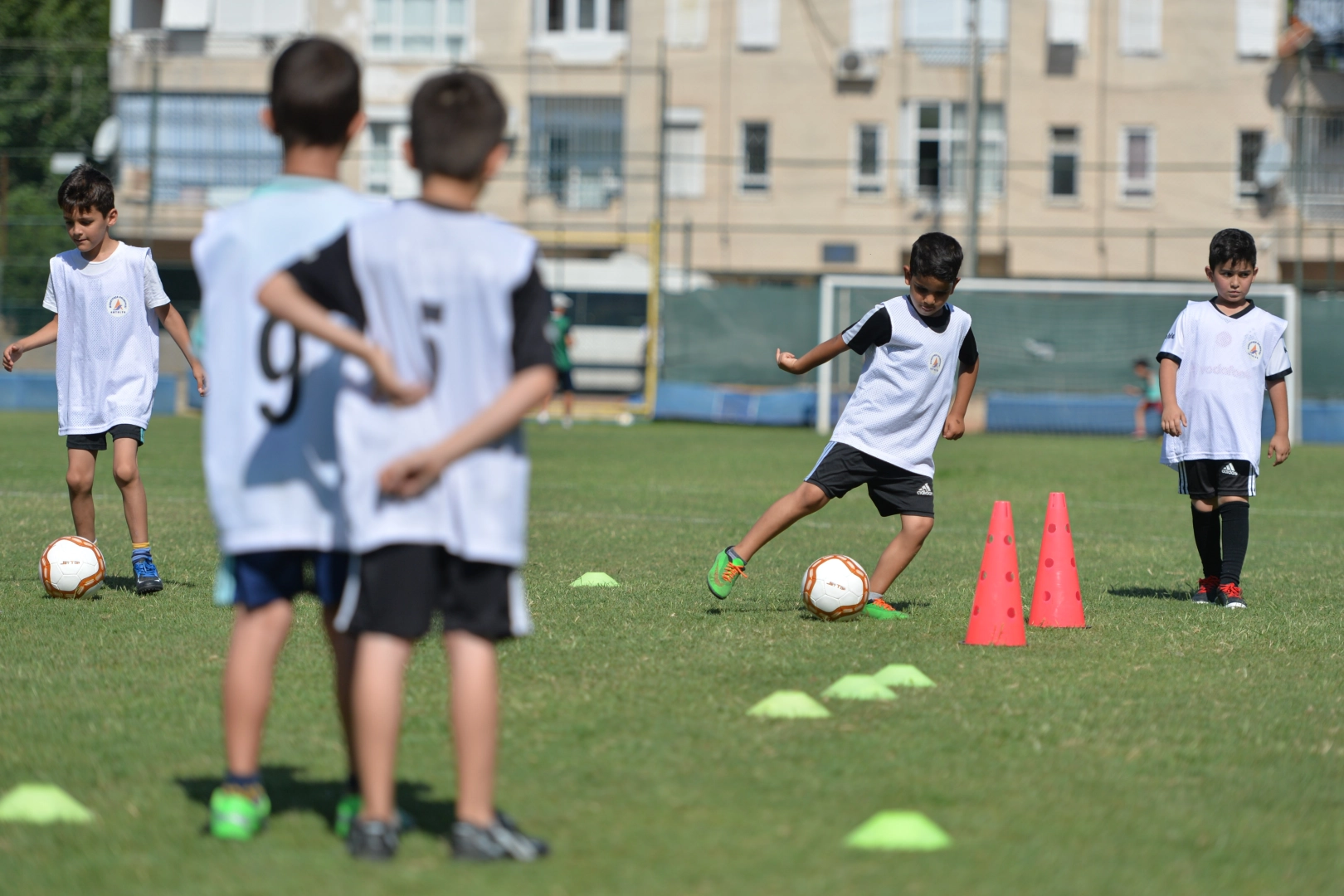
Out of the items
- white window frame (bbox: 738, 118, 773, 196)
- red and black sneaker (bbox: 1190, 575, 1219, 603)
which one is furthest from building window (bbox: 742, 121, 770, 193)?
red and black sneaker (bbox: 1190, 575, 1219, 603)

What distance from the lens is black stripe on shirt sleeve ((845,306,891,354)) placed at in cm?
718

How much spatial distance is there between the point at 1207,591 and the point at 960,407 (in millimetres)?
1891

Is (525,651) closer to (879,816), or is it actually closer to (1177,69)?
(879,816)

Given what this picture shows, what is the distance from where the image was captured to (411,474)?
10.8 ft

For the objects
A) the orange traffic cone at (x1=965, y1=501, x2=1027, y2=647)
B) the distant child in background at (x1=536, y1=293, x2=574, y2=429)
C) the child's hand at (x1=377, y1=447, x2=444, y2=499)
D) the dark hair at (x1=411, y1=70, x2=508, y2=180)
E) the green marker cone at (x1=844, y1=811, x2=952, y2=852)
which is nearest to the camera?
the child's hand at (x1=377, y1=447, x2=444, y2=499)

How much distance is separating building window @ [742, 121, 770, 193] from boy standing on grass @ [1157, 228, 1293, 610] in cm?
3008

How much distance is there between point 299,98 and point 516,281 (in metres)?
0.76

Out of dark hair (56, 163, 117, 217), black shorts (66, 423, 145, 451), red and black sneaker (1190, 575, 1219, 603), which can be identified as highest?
dark hair (56, 163, 117, 217)

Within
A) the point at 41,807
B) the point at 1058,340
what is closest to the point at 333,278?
the point at 41,807

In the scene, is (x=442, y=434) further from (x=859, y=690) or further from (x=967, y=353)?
(x=967, y=353)

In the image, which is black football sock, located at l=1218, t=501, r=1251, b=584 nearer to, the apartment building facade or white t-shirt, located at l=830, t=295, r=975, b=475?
white t-shirt, located at l=830, t=295, r=975, b=475

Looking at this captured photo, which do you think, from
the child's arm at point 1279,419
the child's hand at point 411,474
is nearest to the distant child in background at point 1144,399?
the child's arm at point 1279,419

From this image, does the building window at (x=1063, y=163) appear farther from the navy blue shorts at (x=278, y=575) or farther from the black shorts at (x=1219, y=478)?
the navy blue shorts at (x=278, y=575)

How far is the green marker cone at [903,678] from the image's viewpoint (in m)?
5.50
